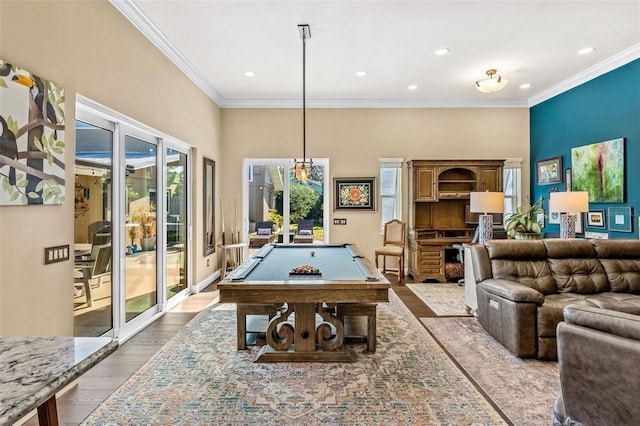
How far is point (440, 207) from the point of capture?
6750 millimetres

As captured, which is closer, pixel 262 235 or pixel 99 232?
pixel 99 232

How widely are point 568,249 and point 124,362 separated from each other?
177 inches

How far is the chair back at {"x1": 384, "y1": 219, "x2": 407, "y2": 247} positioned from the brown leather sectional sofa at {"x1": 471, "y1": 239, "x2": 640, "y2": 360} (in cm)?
266

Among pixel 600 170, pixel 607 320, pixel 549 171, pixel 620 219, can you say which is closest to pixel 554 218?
pixel 549 171

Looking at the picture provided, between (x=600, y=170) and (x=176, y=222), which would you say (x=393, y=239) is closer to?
(x=600, y=170)

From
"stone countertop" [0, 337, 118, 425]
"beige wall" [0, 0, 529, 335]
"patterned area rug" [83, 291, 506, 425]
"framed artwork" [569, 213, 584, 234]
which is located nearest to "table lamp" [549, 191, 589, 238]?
"framed artwork" [569, 213, 584, 234]

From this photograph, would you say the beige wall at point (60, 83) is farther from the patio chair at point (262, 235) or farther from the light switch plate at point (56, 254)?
the patio chair at point (262, 235)

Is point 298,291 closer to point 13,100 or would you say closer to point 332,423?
point 332,423

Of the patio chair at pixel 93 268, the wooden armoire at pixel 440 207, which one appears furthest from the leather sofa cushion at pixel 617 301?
the patio chair at pixel 93 268

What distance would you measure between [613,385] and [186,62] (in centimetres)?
532

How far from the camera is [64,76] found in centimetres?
261

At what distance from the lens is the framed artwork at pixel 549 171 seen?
5.92 meters

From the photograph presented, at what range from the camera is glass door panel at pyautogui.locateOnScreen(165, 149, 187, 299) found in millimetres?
4781

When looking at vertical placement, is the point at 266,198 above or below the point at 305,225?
above
